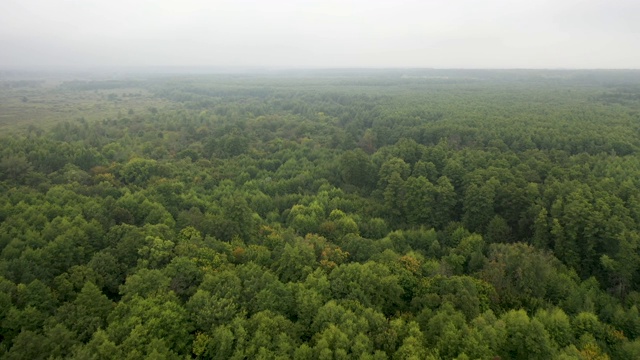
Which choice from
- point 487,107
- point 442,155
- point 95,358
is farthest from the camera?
point 487,107

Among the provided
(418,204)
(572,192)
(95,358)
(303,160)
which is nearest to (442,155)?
(418,204)

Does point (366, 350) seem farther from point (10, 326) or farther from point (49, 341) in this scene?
point (10, 326)

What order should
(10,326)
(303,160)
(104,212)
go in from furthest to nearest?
(303,160), (104,212), (10,326)

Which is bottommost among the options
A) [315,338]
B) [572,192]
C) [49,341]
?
[315,338]

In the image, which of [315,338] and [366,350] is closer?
[366,350]

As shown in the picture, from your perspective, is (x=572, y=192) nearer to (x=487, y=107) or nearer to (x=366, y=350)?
(x=366, y=350)

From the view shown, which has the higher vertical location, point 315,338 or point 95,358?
point 95,358
